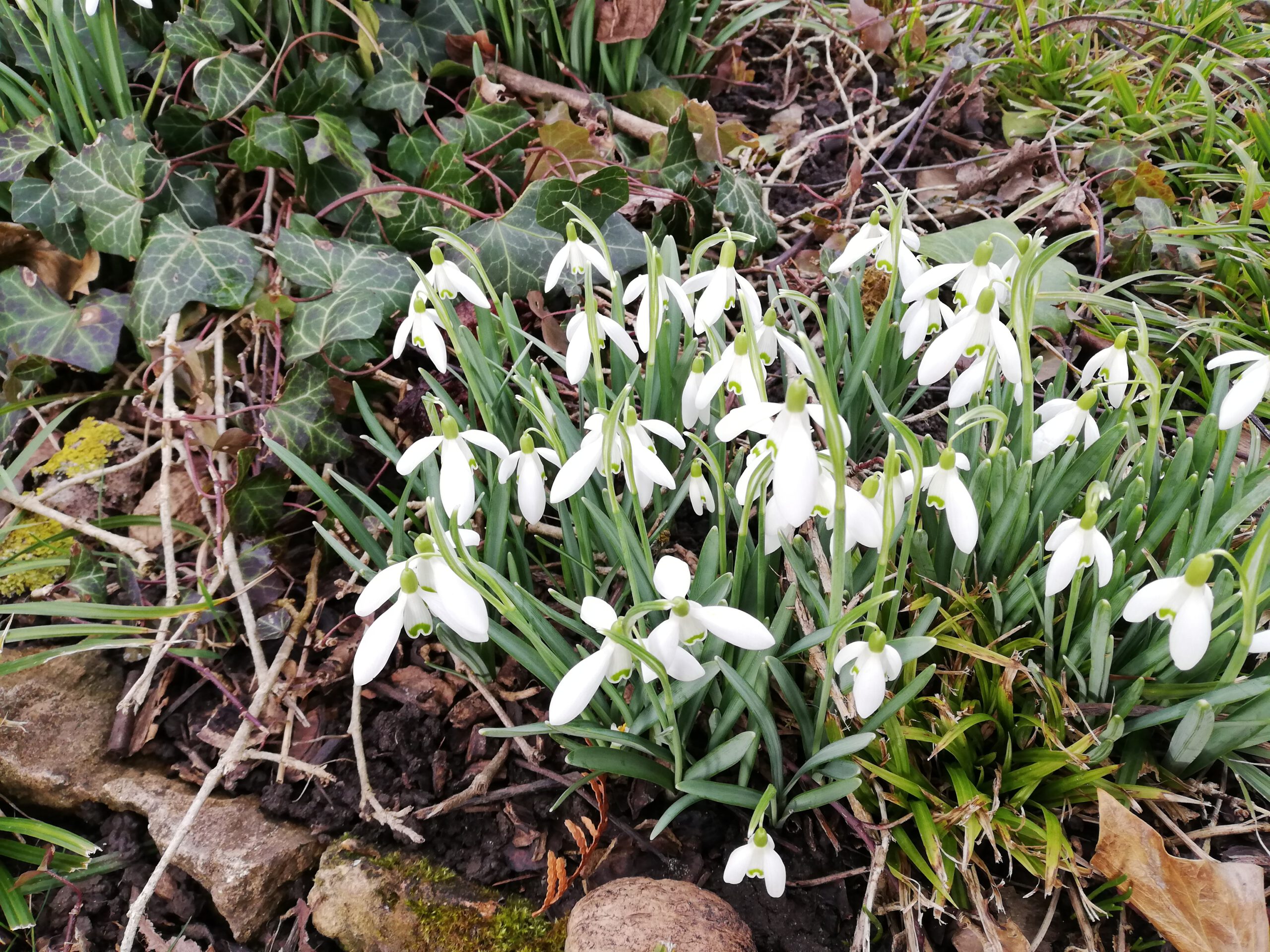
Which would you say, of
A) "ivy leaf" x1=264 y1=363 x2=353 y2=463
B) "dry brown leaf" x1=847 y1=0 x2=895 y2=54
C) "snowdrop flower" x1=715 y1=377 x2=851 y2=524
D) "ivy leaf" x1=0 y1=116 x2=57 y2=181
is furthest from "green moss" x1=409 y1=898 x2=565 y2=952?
"dry brown leaf" x1=847 y1=0 x2=895 y2=54

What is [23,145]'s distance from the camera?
1.92m

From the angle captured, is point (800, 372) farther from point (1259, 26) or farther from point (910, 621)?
point (1259, 26)

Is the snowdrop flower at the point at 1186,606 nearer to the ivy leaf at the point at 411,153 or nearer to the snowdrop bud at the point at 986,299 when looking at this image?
the snowdrop bud at the point at 986,299

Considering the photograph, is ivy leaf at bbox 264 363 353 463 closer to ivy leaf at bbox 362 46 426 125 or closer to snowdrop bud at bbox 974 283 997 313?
ivy leaf at bbox 362 46 426 125

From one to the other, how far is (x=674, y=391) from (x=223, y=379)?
1081 mm

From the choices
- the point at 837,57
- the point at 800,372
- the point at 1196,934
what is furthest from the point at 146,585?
the point at 837,57

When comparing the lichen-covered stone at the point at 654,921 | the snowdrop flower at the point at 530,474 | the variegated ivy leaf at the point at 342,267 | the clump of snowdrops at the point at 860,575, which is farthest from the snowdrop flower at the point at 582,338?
the lichen-covered stone at the point at 654,921

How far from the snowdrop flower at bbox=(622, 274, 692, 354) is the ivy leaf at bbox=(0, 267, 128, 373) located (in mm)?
1234

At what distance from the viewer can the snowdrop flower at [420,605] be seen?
95 cm

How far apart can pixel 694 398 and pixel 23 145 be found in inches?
69.9

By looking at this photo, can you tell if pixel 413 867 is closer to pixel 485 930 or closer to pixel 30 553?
pixel 485 930

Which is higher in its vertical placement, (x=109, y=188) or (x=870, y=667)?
(x=109, y=188)

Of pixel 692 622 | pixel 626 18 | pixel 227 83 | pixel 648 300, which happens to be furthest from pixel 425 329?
pixel 626 18

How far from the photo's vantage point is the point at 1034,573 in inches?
49.4
